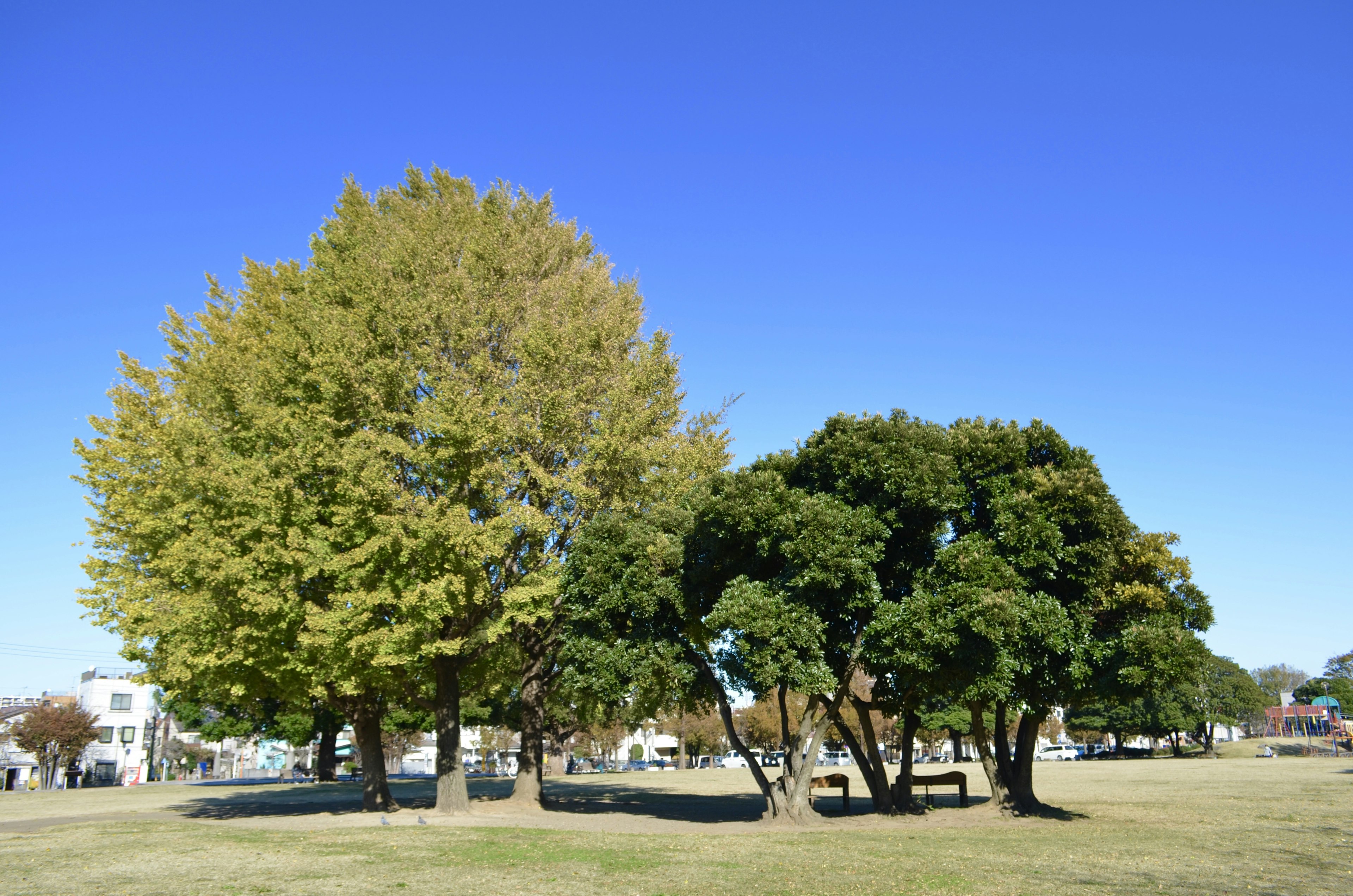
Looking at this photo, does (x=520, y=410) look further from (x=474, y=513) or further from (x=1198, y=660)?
(x=1198, y=660)

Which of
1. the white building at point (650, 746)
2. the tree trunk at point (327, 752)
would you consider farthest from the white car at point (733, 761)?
the tree trunk at point (327, 752)

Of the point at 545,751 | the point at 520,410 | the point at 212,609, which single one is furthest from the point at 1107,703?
the point at 545,751

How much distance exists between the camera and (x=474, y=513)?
2522 cm

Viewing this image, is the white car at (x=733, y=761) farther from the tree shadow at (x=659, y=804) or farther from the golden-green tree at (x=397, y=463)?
the golden-green tree at (x=397, y=463)

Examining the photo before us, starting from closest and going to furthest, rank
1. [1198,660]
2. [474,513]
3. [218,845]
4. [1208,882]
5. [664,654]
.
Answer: [1208,882] → [218,845] → [1198,660] → [664,654] → [474,513]

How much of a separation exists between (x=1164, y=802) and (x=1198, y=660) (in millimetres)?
10282

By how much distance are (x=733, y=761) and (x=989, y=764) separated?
8626 cm

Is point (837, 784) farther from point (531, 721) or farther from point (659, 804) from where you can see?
point (531, 721)

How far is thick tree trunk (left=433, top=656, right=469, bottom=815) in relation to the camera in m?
26.0

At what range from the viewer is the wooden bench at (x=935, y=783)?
26.5m

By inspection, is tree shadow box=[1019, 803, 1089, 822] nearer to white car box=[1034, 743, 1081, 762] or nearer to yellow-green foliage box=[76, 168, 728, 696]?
Result: yellow-green foliage box=[76, 168, 728, 696]

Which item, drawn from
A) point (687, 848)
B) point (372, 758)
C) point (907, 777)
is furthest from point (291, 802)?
point (907, 777)

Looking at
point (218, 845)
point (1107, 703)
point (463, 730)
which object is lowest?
point (463, 730)

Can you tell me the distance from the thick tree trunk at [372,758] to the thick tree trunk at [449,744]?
105 inches
